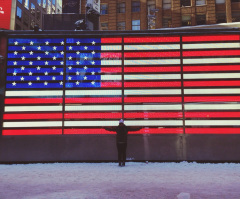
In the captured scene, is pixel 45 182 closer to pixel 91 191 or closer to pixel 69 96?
pixel 91 191

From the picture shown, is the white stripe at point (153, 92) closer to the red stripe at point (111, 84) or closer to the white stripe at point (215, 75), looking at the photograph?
the red stripe at point (111, 84)

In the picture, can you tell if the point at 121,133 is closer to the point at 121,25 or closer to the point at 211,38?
the point at 211,38

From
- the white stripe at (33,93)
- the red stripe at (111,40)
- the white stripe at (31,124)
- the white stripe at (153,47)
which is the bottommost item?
the white stripe at (31,124)

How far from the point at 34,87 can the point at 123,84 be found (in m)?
4.78

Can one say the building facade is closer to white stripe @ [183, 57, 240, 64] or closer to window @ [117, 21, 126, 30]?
window @ [117, 21, 126, 30]

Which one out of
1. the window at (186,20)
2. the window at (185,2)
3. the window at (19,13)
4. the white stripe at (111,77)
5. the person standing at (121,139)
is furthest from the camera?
the window at (19,13)

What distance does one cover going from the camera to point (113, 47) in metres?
13.6

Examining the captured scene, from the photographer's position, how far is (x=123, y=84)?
43.4 feet

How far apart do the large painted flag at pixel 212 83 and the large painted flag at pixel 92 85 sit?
3.68 m

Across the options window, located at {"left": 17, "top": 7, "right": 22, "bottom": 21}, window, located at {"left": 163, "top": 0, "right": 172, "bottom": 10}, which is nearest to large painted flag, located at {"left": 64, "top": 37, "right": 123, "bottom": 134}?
window, located at {"left": 163, "top": 0, "right": 172, "bottom": 10}

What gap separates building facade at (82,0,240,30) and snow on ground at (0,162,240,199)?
3340 cm

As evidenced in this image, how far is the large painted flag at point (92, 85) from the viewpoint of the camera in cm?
1301

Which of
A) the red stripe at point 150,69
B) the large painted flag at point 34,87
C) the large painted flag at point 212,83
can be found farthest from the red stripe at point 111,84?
the large painted flag at point 212,83

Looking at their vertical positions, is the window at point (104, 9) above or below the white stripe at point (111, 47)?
above
